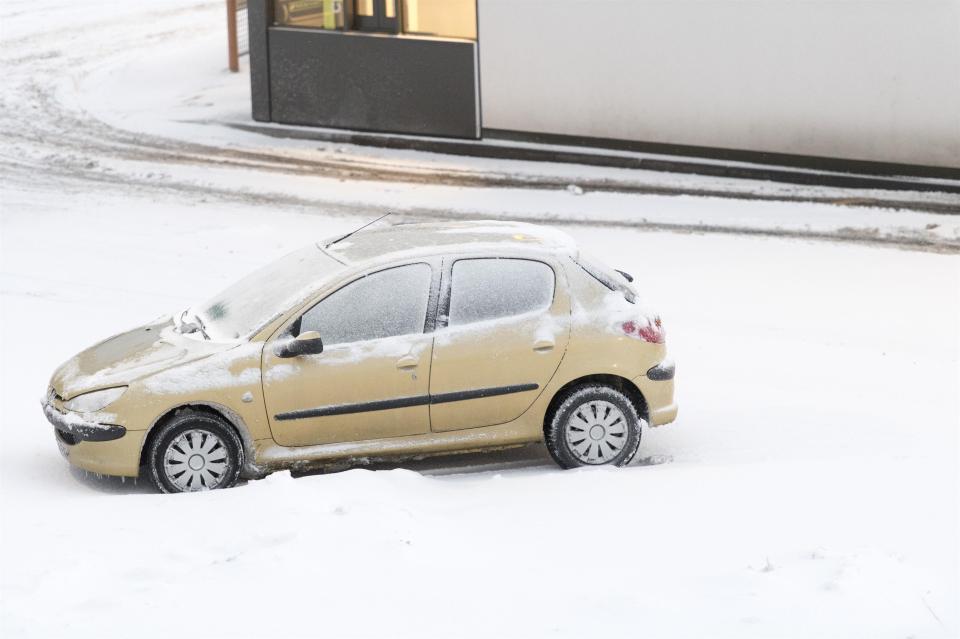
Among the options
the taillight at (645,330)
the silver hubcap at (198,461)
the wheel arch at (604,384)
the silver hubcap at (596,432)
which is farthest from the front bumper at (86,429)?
the taillight at (645,330)

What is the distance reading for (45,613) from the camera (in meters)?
5.63

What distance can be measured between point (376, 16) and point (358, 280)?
1197cm

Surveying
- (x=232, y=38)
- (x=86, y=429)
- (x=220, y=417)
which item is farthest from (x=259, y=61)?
(x=86, y=429)

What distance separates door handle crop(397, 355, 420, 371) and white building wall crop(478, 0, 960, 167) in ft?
33.8

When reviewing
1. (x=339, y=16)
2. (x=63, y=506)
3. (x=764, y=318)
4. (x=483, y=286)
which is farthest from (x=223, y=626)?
(x=339, y=16)

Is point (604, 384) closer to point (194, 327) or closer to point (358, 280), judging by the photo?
point (358, 280)

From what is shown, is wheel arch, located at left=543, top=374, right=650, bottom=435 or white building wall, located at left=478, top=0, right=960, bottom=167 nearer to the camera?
wheel arch, located at left=543, top=374, right=650, bottom=435

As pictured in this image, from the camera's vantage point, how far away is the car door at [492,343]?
320 inches

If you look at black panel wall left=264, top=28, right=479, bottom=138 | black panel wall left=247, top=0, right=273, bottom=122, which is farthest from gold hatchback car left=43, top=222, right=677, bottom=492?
black panel wall left=247, top=0, right=273, bottom=122

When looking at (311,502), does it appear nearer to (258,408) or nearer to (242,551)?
(242,551)

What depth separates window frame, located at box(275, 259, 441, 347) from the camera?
316 inches

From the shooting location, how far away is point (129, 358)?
814 centimetres

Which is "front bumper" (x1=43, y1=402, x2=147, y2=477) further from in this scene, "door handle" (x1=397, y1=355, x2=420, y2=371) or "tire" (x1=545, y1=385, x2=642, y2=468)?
"tire" (x1=545, y1=385, x2=642, y2=468)

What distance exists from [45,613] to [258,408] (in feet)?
8.07
